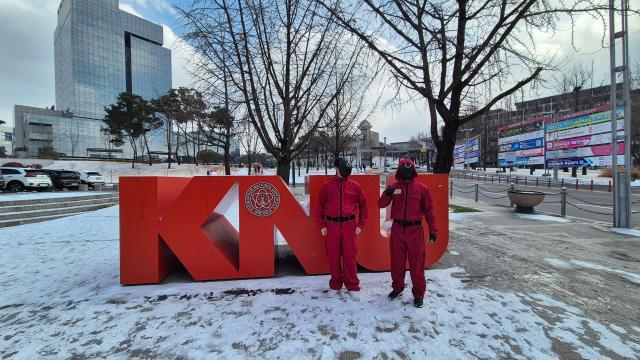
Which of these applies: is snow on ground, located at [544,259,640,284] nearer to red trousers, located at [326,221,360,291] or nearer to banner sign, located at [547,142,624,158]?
red trousers, located at [326,221,360,291]

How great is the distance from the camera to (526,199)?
1145 cm

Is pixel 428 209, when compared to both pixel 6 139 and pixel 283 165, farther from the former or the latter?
pixel 6 139

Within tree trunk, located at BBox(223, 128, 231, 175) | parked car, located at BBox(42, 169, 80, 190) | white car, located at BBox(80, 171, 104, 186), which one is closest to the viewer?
tree trunk, located at BBox(223, 128, 231, 175)

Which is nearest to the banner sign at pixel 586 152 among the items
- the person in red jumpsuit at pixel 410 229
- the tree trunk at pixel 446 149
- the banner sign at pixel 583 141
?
the banner sign at pixel 583 141

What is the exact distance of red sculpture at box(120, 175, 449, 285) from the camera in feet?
13.6

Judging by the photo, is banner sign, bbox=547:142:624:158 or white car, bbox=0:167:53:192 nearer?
white car, bbox=0:167:53:192

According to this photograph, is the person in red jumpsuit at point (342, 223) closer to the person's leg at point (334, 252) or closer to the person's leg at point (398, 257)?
the person's leg at point (334, 252)

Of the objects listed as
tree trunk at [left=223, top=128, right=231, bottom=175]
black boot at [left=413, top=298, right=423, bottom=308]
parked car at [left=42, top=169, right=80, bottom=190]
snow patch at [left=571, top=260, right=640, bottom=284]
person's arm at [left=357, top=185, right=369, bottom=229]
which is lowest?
snow patch at [left=571, top=260, right=640, bottom=284]

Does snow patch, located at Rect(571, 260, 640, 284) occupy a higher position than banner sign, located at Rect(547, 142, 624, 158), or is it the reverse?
banner sign, located at Rect(547, 142, 624, 158)

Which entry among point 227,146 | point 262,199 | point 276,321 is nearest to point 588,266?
point 276,321

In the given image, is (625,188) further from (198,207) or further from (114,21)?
(114,21)

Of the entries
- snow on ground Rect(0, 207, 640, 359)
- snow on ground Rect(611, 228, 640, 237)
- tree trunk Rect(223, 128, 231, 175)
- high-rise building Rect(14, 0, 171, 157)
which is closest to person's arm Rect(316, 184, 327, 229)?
snow on ground Rect(0, 207, 640, 359)

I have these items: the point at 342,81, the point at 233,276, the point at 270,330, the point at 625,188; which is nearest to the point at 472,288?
the point at 270,330

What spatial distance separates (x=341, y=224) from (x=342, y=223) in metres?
0.02
